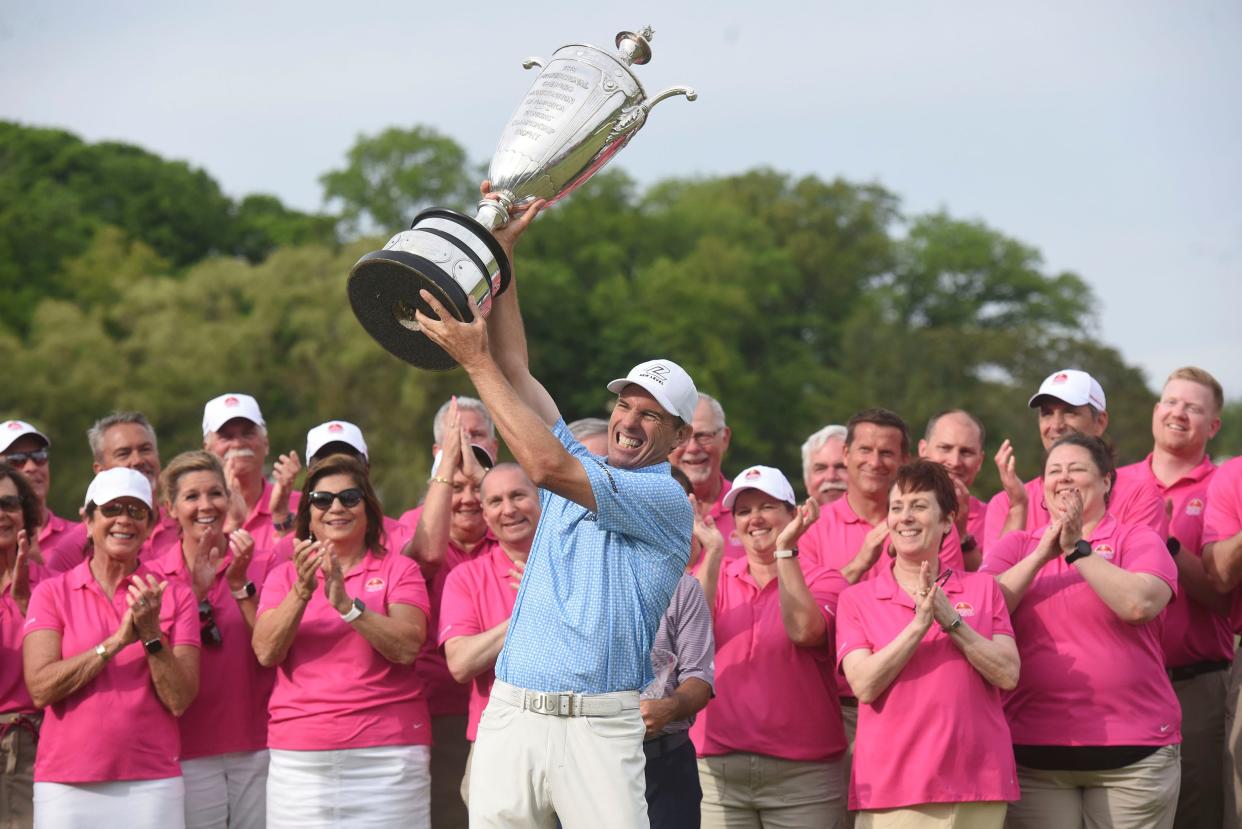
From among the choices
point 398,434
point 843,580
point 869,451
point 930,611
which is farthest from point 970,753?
point 398,434

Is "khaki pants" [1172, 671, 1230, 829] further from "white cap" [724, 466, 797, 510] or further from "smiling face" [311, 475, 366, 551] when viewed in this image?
"smiling face" [311, 475, 366, 551]

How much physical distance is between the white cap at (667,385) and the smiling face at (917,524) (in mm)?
1506

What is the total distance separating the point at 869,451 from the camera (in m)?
8.24

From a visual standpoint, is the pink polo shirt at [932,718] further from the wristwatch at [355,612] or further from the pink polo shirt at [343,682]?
the wristwatch at [355,612]

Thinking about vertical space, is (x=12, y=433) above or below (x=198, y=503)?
above

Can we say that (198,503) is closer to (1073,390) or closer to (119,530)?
(119,530)

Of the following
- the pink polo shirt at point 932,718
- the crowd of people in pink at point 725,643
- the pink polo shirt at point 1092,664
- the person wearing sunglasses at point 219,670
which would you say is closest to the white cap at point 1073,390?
the crowd of people in pink at point 725,643

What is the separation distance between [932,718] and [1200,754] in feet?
6.77

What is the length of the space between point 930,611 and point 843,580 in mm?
1008

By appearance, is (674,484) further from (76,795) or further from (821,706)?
(76,795)

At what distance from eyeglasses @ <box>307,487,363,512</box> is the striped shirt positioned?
2.11 metres

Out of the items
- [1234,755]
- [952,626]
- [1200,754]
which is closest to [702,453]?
[952,626]

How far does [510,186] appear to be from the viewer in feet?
19.5

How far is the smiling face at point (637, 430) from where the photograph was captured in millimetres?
5914
